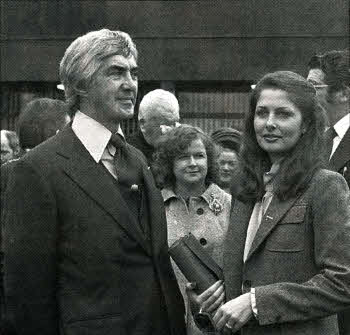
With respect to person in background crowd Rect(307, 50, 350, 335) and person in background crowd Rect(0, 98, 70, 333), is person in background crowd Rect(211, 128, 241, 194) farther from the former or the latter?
person in background crowd Rect(0, 98, 70, 333)

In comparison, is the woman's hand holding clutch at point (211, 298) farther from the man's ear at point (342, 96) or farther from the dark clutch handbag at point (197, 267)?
the man's ear at point (342, 96)

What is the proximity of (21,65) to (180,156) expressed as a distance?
30.6 feet

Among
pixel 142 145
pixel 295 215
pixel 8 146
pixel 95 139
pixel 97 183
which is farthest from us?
pixel 8 146

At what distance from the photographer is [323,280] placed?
3666 mm

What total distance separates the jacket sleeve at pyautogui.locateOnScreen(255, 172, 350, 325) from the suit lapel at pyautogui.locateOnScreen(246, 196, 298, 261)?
0.41 feet

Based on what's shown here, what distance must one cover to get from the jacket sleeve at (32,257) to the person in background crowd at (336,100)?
2.11m

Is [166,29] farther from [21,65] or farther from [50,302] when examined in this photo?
[50,302]

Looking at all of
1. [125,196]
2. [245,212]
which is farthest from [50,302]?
[245,212]

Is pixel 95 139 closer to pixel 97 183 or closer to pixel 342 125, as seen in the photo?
pixel 97 183

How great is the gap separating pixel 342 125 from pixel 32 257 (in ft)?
8.37

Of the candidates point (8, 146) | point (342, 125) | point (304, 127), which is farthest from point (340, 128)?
point (8, 146)

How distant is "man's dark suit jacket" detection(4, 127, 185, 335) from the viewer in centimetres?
388

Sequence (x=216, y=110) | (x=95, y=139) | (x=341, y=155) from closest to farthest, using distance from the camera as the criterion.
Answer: (x=95, y=139) → (x=341, y=155) → (x=216, y=110)

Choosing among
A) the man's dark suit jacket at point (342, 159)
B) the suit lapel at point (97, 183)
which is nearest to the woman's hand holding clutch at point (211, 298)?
the suit lapel at point (97, 183)
